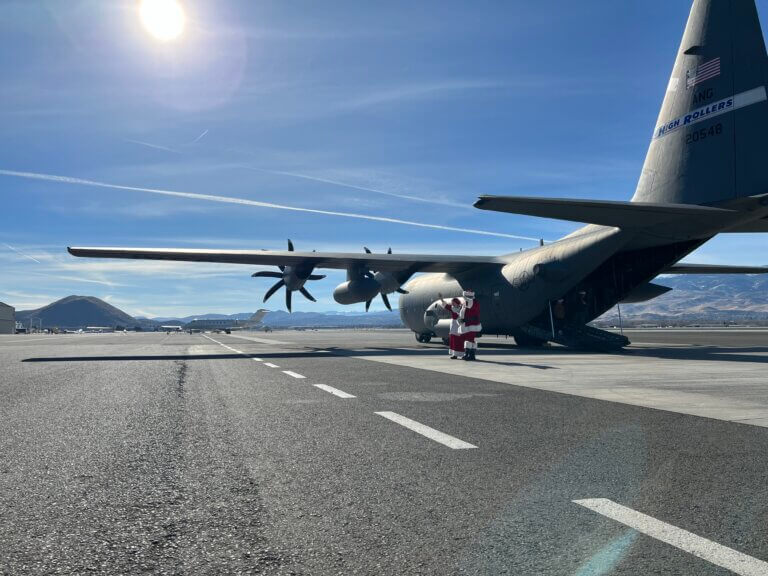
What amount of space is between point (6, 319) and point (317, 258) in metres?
124

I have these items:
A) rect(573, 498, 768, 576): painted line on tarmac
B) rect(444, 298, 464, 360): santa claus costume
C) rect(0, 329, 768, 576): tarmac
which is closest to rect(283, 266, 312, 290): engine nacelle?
rect(444, 298, 464, 360): santa claus costume

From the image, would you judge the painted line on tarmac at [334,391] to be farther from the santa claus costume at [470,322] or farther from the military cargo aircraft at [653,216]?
the santa claus costume at [470,322]

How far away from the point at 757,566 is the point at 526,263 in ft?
76.3

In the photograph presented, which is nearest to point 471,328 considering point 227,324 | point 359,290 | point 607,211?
point 607,211

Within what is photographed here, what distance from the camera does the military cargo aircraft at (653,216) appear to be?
17.0m

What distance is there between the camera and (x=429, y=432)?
6.57 m

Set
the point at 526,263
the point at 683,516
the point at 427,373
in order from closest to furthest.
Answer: the point at 683,516
the point at 427,373
the point at 526,263

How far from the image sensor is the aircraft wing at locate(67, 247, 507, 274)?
26.4 m

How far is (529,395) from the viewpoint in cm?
998

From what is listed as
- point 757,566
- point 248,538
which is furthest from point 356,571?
point 757,566

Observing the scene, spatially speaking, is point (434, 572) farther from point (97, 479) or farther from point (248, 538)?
point (97, 479)

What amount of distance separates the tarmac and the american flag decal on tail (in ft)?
38.3

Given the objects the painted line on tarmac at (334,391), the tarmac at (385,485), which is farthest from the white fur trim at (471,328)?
the tarmac at (385,485)

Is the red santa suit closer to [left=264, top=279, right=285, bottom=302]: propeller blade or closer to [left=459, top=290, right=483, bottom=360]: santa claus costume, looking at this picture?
[left=459, top=290, right=483, bottom=360]: santa claus costume
